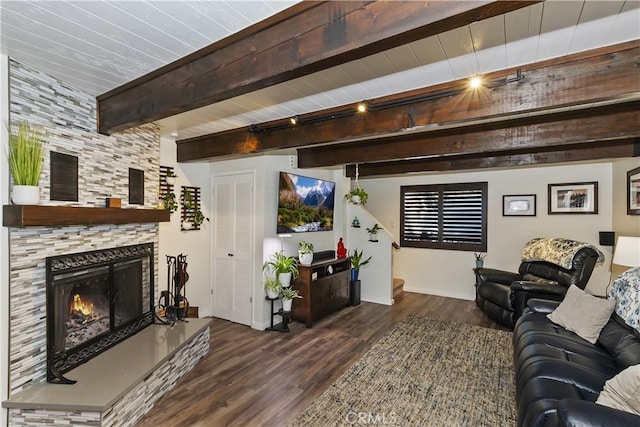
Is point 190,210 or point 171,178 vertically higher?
point 171,178

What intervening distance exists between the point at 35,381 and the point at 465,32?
3.52 metres

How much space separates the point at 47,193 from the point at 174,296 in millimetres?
1872

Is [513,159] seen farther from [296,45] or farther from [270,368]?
[270,368]

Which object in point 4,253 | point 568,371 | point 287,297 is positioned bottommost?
point 287,297

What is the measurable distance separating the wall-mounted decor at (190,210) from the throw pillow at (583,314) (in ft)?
14.2

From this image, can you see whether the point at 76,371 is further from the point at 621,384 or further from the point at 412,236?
the point at 412,236

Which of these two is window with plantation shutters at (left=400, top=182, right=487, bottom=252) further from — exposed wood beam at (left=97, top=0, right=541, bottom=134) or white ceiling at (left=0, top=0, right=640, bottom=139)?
exposed wood beam at (left=97, top=0, right=541, bottom=134)

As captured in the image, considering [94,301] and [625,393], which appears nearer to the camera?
[625,393]

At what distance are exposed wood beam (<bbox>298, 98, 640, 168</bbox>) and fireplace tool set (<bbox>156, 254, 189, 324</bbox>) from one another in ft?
7.51

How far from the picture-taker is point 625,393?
1.57 meters

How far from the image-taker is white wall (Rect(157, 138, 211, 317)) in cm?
411

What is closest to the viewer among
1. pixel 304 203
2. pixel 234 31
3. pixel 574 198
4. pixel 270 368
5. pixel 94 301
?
pixel 234 31

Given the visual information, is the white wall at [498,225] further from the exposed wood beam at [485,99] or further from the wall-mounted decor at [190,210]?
the exposed wood beam at [485,99]

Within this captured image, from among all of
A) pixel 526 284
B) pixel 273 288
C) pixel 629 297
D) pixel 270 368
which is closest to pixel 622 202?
pixel 526 284
